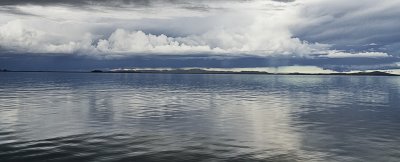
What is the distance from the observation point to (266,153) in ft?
98.5

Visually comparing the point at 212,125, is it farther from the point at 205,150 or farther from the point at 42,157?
the point at 42,157

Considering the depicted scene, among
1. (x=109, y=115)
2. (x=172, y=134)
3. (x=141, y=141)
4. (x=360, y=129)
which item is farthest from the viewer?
(x=109, y=115)

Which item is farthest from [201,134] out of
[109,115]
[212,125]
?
[109,115]

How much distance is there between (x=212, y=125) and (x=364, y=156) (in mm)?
18967

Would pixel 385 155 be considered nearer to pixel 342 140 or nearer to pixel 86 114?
pixel 342 140

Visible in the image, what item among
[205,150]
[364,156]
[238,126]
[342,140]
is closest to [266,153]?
[205,150]

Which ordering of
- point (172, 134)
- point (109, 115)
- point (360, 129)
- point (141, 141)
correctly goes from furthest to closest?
1. point (109, 115)
2. point (360, 129)
3. point (172, 134)
4. point (141, 141)

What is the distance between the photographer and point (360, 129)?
43.4 m

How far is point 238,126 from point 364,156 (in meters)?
16.9

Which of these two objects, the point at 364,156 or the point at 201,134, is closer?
the point at 364,156

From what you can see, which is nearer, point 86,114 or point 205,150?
point 205,150

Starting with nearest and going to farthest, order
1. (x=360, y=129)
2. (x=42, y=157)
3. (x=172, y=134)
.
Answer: (x=42, y=157), (x=172, y=134), (x=360, y=129)

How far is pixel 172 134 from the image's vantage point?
38312 mm

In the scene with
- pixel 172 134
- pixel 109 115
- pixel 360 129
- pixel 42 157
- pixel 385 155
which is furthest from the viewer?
pixel 109 115
